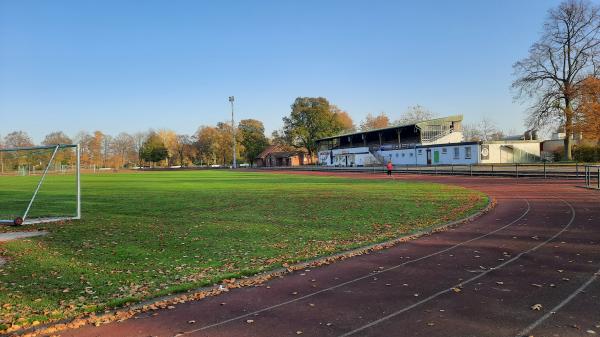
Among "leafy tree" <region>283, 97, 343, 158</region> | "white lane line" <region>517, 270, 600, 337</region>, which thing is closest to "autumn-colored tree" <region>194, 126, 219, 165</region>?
"leafy tree" <region>283, 97, 343, 158</region>

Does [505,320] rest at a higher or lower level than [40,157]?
lower

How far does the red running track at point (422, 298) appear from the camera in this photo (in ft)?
16.5

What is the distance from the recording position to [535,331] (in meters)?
4.80

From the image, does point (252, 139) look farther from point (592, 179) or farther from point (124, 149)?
point (592, 179)

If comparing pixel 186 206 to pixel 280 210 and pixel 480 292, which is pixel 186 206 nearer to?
pixel 280 210

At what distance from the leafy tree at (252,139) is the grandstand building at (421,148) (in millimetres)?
19234

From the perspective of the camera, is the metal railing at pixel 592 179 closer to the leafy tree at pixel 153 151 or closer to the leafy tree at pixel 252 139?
the leafy tree at pixel 252 139

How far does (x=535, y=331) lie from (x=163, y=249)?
24.8 ft

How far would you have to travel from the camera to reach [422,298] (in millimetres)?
6016

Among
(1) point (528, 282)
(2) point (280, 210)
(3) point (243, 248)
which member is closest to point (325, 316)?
(1) point (528, 282)

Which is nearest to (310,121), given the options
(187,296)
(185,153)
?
(185,153)

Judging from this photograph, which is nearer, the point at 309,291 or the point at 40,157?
the point at 309,291

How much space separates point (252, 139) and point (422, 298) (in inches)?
4140

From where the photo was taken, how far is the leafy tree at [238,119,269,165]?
109938mm
